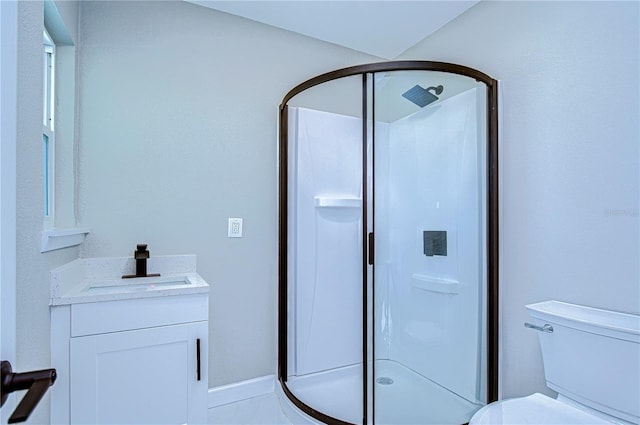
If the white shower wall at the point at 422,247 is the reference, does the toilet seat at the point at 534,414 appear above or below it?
below

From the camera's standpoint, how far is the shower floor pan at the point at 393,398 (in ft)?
6.17

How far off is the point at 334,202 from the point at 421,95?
30.8 inches

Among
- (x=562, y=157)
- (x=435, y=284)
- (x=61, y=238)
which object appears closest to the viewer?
(x=61, y=238)

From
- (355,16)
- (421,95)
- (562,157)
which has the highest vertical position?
(355,16)

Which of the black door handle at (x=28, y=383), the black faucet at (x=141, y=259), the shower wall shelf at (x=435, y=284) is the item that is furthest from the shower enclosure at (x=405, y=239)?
the black door handle at (x=28, y=383)

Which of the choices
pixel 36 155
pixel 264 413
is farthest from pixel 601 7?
pixel 264 413

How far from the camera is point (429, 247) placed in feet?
6.65

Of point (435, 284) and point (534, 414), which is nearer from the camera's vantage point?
point (534, 414)

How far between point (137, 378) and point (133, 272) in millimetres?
640

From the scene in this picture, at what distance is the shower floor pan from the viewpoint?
1.88 m

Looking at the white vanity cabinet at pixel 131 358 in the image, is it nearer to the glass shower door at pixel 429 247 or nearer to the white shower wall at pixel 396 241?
the white shower wall at pixel 396 241

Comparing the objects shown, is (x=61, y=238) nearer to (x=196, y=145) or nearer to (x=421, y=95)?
(x=196, y=145)

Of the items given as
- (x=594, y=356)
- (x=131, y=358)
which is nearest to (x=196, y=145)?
(x=131, y=358)

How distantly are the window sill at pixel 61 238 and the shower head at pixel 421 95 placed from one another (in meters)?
1.71
